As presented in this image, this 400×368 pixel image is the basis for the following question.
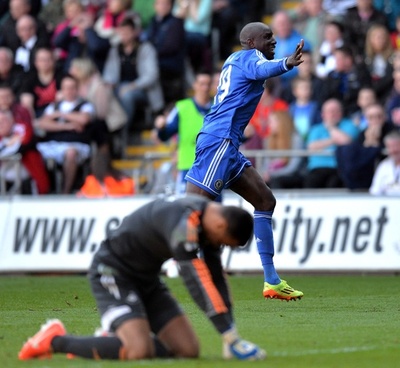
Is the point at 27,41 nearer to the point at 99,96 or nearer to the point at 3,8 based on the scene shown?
the point at 3,8

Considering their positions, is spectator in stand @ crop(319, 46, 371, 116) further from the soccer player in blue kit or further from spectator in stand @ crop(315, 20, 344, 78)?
the soccer player in blue kit

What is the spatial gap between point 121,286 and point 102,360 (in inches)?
20.6

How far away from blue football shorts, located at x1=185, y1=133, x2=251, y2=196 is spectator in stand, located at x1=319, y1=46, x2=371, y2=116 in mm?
7053

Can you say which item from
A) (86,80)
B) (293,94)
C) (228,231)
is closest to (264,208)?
(228,231)

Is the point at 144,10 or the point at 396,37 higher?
the point at 396,37

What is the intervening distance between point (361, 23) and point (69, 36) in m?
5.90

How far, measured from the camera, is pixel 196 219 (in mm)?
7949

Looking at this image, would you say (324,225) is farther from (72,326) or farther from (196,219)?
(196,219)

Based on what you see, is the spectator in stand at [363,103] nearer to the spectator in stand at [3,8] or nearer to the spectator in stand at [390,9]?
the spectator in stand at [390,9]

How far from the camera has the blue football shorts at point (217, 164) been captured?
1258 centimetres

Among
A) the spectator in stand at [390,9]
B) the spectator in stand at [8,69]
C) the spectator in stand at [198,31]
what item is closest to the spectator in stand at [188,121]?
the spectator in stand at [198,31]

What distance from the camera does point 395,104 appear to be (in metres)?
18.7

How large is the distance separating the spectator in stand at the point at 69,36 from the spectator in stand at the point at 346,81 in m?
5.44

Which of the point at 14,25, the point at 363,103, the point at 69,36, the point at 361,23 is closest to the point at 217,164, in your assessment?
the point at 363,103
